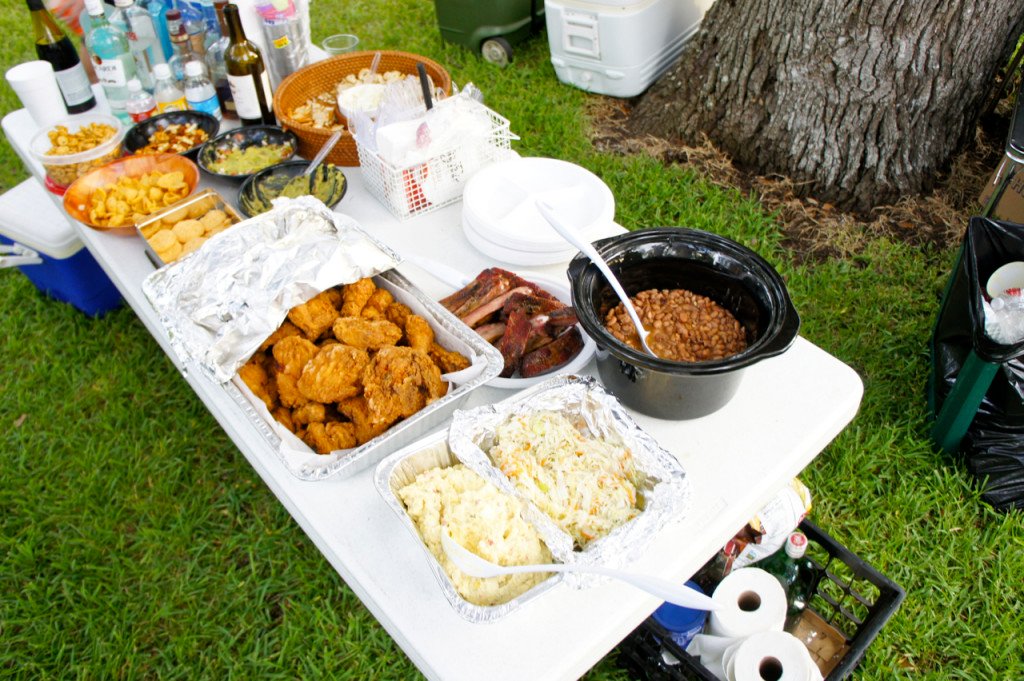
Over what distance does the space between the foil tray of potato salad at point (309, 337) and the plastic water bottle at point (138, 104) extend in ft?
3.61

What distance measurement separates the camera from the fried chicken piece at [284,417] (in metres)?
1.54

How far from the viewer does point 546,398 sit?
1.45 meters

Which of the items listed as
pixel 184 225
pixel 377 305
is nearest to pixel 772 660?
pixel 377 305

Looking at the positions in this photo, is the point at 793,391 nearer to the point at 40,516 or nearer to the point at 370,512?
the point at 370,512

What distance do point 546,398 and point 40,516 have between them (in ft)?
6.43

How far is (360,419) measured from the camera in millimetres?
1494

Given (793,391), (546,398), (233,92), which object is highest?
(233,92)

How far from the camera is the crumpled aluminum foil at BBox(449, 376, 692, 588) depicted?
1204mm

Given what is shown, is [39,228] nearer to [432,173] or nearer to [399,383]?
[432,173]

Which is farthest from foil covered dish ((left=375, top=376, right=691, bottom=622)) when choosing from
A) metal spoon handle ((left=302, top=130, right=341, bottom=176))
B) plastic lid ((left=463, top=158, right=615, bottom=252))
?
metal spoon handle ((left=302, top=130, right=341, bottom=176))

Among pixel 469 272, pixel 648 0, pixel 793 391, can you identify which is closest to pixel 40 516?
pixel 469 272

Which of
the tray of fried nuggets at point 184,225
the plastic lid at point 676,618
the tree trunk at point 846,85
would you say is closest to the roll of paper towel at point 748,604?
the plastic lid at point 676,618

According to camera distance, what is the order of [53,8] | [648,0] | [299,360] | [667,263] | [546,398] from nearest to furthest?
[546,398], [299,360], [667,263], [53,8], [648,0]

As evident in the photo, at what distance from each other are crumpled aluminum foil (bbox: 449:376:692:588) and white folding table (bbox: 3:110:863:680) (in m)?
0.12
